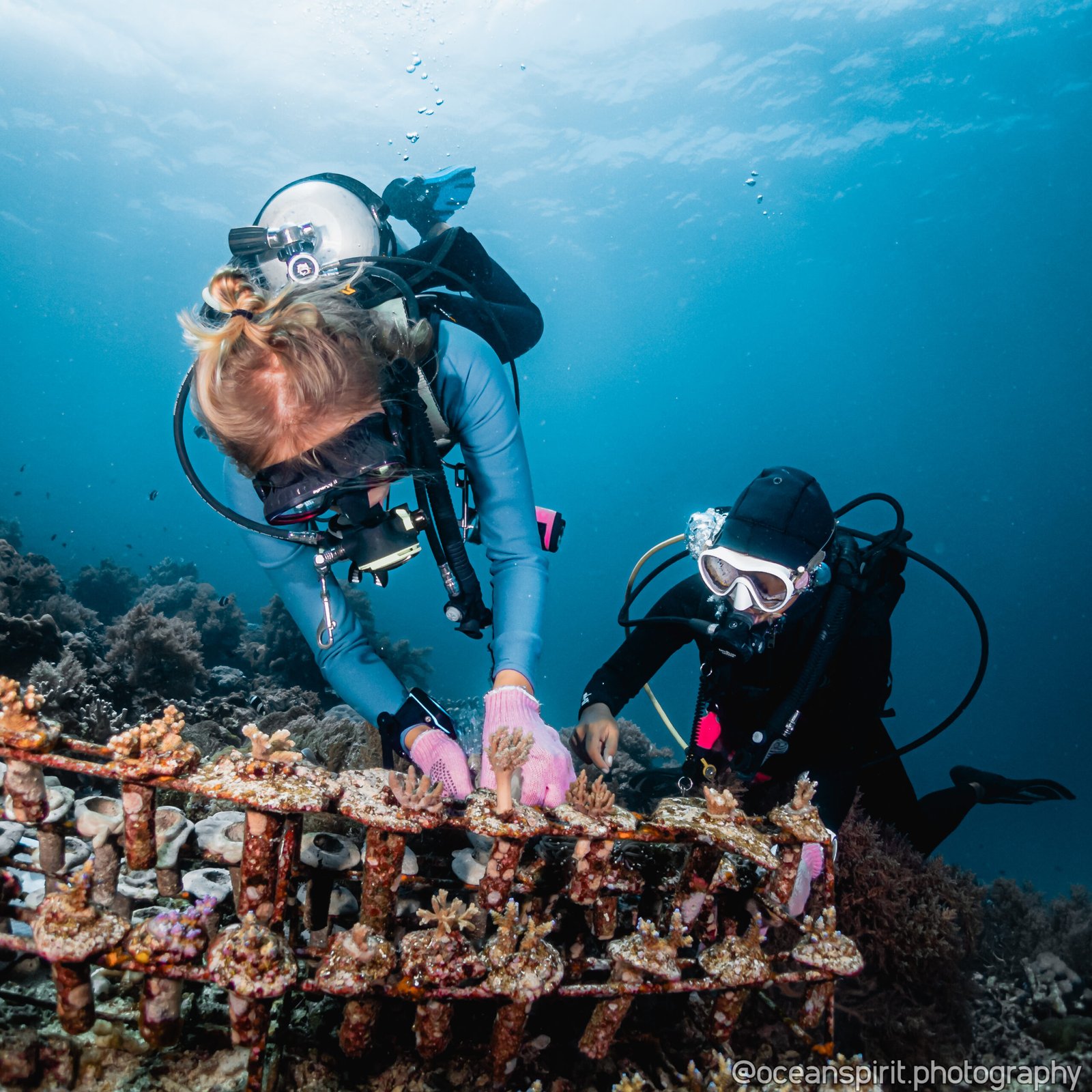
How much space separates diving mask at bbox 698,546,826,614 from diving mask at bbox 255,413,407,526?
2.31m

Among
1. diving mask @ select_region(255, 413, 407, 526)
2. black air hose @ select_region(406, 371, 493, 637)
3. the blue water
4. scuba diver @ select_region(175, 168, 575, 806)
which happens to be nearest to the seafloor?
scuba diver @ select_region(175, 168, 575, 806)

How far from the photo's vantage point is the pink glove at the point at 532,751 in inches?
95.1

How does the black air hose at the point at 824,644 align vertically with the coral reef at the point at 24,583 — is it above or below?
above

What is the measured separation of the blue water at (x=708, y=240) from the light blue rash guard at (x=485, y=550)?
25.0 m

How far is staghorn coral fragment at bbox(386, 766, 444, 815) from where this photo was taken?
1829 millimetres

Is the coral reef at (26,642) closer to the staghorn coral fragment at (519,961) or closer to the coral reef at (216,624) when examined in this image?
the coral reef at (216,624)

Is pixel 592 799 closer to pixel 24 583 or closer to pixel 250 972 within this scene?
pixel 250 972

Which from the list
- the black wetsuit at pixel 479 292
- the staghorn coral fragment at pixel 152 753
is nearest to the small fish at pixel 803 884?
the staghorn coral fragment at pixel 152 753

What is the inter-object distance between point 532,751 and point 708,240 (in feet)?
149

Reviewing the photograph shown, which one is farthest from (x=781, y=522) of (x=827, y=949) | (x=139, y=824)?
(x=139, y=824)

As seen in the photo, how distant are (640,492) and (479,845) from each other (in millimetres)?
111317

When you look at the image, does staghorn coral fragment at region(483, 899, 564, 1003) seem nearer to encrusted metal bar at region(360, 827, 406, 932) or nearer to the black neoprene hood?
encrusted metal bar at region(360, 827, 406, 932)

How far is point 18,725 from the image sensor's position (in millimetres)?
1718

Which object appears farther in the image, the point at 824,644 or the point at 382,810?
the point at 824,644
